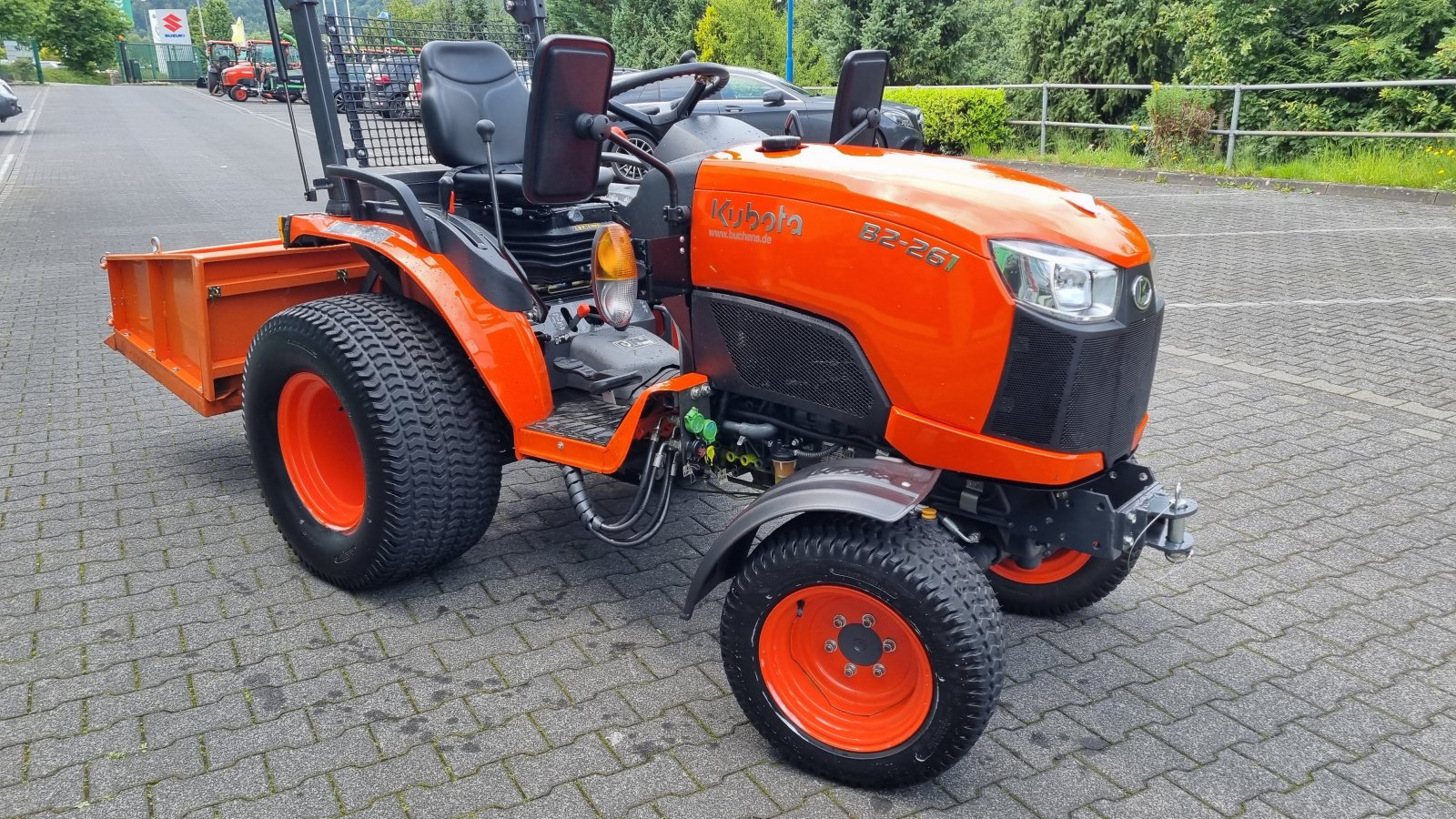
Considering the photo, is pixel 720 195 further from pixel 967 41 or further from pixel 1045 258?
pixel 967 41

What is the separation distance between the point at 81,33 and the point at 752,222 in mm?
65238

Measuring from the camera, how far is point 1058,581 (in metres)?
3.46

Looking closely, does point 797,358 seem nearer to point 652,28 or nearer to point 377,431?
point 377,431

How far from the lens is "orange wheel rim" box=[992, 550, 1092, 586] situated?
3.40 meters

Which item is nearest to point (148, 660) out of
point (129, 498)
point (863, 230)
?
point (129, 498)

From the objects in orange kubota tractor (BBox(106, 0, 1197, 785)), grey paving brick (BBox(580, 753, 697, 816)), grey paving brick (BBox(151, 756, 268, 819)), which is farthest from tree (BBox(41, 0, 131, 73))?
grey paving brick (BBox(580, 753, 697, 816))

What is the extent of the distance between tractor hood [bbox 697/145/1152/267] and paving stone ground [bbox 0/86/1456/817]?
128cm

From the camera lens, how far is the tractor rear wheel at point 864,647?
2503mm

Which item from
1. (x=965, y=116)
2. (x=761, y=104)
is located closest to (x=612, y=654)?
(x=761, y=104)

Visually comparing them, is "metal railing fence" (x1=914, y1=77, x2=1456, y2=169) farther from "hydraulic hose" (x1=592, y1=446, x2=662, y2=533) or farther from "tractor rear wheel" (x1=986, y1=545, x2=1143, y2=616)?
"hydraulic hose" (x1=592, y1=446, x2=662, y2=533)

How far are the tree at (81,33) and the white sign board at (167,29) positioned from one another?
3646mm

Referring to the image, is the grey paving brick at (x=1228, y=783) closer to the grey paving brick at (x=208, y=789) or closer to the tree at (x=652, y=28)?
the grey paving brick at (x=208, y=789)

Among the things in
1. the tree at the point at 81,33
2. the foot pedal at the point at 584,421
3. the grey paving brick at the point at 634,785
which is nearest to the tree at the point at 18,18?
the tree at the point at 81,33

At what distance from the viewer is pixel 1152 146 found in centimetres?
1502
